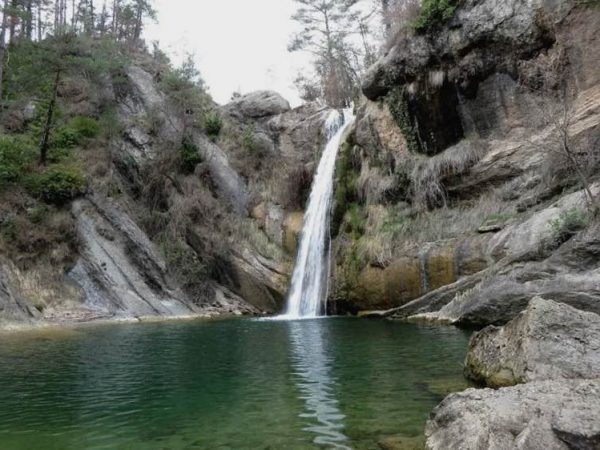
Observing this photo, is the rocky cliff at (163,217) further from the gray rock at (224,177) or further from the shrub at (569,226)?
the shrub at (569,226)

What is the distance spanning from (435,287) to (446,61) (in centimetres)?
949

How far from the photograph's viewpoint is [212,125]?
3119 cm

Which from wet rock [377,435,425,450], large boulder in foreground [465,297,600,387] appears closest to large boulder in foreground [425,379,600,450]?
wet rock [377,435,425,450]

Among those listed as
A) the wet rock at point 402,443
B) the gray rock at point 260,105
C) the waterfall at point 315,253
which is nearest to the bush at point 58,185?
the waterfall at point 315,253

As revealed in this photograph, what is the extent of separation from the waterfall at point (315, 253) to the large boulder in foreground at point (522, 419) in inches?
650

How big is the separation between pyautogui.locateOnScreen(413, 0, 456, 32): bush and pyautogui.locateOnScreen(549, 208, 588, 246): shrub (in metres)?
11.2

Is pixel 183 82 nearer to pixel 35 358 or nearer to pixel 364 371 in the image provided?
pixel 35 358

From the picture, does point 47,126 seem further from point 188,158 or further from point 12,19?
point 12,19

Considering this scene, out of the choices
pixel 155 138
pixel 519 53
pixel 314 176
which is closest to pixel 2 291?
pixel 155 138

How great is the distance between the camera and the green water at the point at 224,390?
17.4 feet

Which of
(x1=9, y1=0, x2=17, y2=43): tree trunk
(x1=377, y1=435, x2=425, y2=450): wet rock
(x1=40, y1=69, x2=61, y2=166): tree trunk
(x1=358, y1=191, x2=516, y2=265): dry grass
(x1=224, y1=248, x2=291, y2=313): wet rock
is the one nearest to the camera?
(x1=377, y1=435, x2=425, y2=450): wet rock

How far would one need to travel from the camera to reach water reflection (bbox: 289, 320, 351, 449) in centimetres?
528

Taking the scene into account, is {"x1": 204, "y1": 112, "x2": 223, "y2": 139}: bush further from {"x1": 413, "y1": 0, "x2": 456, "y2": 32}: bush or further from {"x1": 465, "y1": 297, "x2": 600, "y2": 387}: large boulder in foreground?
{"x1": 465, "y1": 297, "x2": 600, "y2": 387}: large boulder in foreground

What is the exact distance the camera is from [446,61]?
68.2 feet
